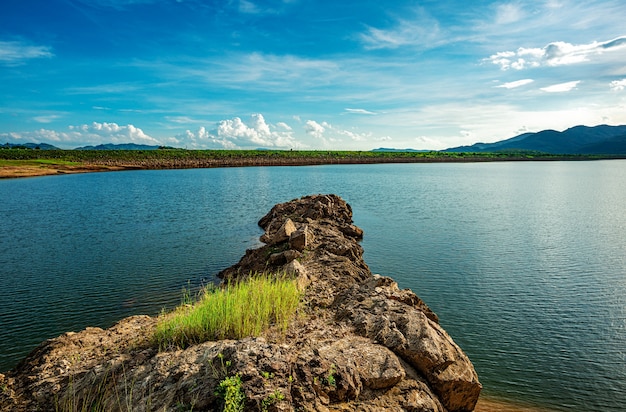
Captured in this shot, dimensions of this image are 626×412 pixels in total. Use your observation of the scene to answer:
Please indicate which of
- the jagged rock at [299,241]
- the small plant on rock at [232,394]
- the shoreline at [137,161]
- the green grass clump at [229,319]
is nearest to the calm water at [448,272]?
the jagged rock at [299,241]

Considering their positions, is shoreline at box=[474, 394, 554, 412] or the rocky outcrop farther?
shoreline at box=[474, 394, 554, 412]

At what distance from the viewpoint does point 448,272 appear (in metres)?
19.8

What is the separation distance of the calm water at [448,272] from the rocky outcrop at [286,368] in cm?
337

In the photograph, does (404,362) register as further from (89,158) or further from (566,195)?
(89,158)

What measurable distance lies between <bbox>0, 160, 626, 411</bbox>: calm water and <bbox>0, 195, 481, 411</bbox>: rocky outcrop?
11.1ft

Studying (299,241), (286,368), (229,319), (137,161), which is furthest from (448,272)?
(137,161)

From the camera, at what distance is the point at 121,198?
168 ft

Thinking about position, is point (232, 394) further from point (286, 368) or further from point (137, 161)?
point (137, 161)

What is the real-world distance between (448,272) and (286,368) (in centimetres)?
1495

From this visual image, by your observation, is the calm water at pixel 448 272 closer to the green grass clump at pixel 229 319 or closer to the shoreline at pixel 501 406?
the shoreline at pixel 501 406

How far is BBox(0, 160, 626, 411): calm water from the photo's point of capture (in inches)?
469

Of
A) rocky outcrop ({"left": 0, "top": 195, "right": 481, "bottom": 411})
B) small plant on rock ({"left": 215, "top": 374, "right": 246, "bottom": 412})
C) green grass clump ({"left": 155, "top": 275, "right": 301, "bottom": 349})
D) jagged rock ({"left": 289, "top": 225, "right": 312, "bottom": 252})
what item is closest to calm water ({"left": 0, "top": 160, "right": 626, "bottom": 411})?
rocky outcrop ({"left": 0, "top": 195, "right": 481, "bottom": 411})

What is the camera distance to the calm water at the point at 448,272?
11914 millimetres

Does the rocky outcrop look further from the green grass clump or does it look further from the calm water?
the calm water
